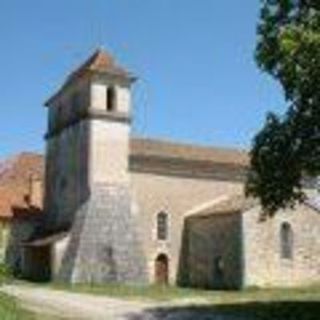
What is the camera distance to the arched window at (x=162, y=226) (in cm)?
5619

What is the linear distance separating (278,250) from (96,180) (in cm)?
1129

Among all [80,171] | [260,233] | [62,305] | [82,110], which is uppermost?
[82,110]

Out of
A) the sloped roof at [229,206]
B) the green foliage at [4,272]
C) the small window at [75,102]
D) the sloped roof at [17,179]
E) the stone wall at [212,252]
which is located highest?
the small window at [75,102]

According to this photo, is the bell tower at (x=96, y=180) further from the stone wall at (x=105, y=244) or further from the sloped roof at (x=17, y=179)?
the sloped roof at (x=17, y=179)

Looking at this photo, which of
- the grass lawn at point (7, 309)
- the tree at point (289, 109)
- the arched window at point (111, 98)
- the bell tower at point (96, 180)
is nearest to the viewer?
the grass lawn at point (7, 309)

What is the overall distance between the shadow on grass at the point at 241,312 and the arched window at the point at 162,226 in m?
19.0

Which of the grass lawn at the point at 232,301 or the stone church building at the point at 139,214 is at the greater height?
the stone church building at the point at 139,214

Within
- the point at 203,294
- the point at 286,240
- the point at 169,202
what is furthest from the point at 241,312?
the point at 169,202

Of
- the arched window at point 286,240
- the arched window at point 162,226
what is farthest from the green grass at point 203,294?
the arched window at point 162,226

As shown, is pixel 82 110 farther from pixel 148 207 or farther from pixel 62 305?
A: pixel 62 305

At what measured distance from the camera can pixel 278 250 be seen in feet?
170

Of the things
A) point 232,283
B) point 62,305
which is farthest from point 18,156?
point 62,305

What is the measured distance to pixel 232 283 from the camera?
5119cm

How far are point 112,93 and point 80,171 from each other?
5181mm
